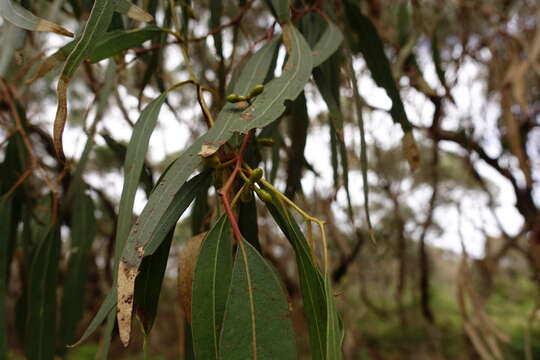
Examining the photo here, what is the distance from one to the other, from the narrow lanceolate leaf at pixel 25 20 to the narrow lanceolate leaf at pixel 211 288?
311 millimetres

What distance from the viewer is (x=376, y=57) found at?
2.88 ft

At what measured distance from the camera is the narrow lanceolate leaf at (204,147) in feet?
1.50

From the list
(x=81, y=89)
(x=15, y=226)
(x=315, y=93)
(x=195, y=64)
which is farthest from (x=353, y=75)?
(x=81, y=89)

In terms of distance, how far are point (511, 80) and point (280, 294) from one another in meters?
1.33

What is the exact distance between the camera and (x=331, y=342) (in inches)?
17.0

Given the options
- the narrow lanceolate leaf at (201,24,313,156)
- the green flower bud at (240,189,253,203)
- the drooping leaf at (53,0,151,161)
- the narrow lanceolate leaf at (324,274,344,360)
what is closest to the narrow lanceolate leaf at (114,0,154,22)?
the drooping leaf at (53,0,151,161)

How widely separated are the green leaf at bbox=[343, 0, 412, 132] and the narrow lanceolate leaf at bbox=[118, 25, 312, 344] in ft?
0.80

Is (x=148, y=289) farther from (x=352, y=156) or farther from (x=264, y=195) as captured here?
(x=352, y=156)

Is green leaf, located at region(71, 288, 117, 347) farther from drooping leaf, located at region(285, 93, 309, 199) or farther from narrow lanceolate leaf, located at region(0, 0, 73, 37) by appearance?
drooping leaf, located at region(285, 93, 309, 199)

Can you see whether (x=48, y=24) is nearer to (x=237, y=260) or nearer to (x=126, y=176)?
(x=126, y=176)

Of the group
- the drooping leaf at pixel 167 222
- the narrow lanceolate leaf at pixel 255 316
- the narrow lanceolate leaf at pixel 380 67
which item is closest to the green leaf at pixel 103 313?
the drooping leaf at pixel 167 222

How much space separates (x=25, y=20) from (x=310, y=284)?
48 centimetres

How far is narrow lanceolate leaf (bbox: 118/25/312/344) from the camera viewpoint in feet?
1.50

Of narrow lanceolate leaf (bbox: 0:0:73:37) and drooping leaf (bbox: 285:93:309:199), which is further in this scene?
drooping leaf (bbox: 285:93:309:199)
